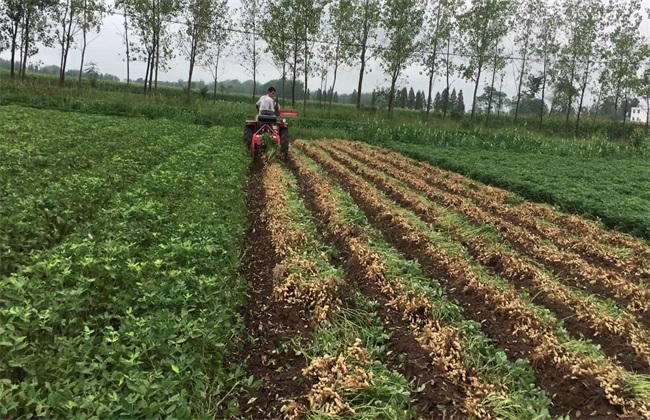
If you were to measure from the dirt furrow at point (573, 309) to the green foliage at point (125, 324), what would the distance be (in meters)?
3.08

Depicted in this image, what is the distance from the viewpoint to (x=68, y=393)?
2.53m

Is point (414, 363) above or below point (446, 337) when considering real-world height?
below

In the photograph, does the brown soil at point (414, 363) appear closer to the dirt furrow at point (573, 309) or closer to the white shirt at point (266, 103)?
the dirt furrow at point (573, 309)

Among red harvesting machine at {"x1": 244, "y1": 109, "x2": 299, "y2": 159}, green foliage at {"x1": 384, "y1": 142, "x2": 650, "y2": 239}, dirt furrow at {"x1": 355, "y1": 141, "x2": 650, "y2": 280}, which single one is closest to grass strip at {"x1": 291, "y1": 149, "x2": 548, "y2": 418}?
dirt furrow at {"x1": 355, "y1": 141, "x2": 650, "y2": 280}

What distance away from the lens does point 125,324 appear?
3178 millimetres

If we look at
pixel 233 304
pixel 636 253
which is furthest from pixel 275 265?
pixel 636 253

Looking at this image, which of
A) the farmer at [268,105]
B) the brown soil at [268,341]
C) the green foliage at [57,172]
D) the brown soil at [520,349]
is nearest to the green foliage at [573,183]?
the brown soil at [520,349]

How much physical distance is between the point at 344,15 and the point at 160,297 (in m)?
33.5

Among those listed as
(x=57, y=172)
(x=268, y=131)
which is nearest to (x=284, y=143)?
(x=268, y=131)

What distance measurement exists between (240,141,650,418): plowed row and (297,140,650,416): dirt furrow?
0.04ft

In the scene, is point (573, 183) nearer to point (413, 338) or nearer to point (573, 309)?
point (573, 309)

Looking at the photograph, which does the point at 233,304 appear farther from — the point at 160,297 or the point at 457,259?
the point at 457,259

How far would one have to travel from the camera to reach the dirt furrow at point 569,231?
20.6ft

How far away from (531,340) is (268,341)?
221 centimetres
